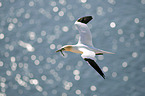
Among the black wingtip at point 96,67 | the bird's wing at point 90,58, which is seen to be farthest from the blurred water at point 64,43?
the black wingtip at point 96,67

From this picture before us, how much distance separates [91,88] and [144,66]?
0.69m

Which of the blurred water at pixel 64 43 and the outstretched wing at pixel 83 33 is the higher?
the outstretched wing at pixel 83 33

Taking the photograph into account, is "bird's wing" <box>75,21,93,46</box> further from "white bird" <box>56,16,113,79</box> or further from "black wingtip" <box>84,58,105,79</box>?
"black wingtip" <box>84,58,105,79</box>

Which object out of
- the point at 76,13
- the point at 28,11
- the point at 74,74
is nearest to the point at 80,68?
the point at 74,74

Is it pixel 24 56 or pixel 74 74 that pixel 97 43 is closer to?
pixel 74 74

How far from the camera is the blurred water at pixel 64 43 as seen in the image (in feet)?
8.38

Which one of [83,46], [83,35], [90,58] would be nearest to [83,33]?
[83,35]

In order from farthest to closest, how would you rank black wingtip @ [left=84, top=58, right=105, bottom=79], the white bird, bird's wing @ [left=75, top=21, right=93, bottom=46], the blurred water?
the blurred water < bird's wing @ [left=75, top=21, right=93, bottom=46] < the white bird < black wingtip @ [left=84, top=58, right=105, bottom=79]

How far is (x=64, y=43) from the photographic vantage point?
2689 mm

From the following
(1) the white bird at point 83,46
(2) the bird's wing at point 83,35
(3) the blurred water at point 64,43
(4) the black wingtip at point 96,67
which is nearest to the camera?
(4) the black wingtip at point 96,67

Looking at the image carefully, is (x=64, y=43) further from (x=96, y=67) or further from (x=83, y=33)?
(x=96, y=67)

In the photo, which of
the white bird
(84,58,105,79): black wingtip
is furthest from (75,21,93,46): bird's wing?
(84,58,105,79): black wingtip

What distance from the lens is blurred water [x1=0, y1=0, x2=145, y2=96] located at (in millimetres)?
2553

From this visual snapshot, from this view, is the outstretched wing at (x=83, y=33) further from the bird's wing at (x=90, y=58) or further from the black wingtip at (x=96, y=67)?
the black wingtip at (x=96, y=67)
